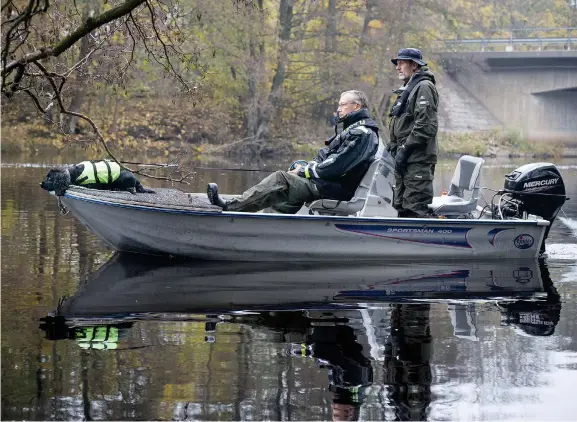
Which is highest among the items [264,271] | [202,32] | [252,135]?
[202,32]

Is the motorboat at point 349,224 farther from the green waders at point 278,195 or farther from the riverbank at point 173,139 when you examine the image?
the riverbank at point 173,139

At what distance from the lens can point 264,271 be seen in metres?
11.1

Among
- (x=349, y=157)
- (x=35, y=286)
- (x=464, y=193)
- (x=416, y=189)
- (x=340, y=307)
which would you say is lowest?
(x=340, y=307)

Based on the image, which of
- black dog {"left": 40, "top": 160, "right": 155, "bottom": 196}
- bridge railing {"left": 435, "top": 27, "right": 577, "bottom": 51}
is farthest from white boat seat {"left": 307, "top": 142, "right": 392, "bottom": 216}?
bridge railing {"left": 435, "top": 27, "right": 577, "bottom": 51}

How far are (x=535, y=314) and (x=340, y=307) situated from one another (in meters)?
1.58

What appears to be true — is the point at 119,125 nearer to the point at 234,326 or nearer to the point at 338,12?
the point at 338,12

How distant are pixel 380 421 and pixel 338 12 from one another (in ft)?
109

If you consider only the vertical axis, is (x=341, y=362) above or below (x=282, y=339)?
below

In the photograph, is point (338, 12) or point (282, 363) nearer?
point (282, 363)

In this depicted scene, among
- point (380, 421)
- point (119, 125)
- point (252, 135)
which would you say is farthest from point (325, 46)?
point (380, 421)

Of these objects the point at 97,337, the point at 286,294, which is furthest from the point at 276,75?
the point at 97,337

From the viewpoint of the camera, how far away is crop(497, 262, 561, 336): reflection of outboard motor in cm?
834

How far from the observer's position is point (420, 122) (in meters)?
11.4

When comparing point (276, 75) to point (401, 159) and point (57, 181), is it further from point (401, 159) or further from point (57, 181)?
point (57, 181)
